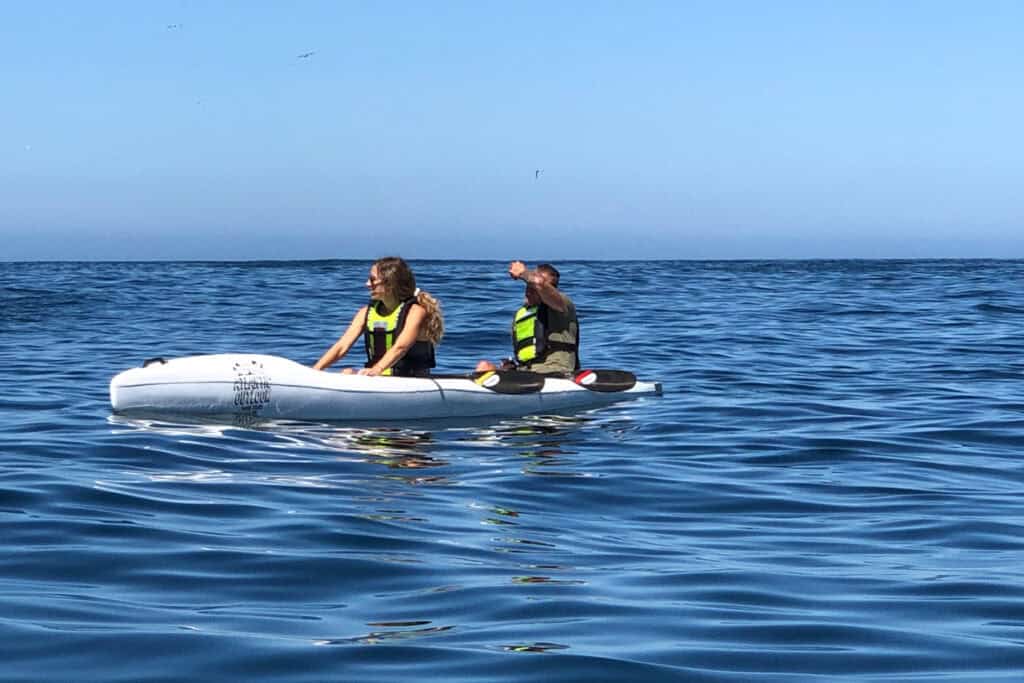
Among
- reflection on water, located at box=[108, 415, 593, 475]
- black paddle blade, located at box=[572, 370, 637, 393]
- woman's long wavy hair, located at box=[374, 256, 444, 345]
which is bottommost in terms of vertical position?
reflection on water, located at box=[108, 415, 593, 475]

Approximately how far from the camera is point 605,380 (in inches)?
571

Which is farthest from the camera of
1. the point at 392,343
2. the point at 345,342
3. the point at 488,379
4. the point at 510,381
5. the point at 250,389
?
the point at 510,381

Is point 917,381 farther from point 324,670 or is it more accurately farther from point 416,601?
point 324,670

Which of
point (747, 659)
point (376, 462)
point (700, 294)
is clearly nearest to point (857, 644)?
point (747, 659)

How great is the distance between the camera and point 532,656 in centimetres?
474

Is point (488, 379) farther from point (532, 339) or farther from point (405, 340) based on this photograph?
point (532, 339)

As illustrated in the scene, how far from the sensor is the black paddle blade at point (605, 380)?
47.0ft

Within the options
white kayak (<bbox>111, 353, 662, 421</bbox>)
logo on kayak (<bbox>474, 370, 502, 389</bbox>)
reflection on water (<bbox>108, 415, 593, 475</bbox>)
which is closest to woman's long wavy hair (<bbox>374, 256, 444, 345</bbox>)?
white kayak (<bbox>111, 353, 662, 421</bbox>)

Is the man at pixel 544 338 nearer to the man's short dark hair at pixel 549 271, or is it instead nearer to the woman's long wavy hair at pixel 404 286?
the man's short dark hair at pixel 549 271

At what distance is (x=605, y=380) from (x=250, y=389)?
4.09 meters

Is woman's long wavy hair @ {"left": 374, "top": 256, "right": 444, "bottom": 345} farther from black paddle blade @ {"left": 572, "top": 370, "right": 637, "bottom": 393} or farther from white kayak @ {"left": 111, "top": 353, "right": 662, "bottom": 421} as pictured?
black paddle blade @ {"left": 572, "top": 370, "right": 637, "bottom": 393}

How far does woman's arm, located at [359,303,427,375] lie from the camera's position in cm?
1257

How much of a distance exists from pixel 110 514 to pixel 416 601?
8.61 feet

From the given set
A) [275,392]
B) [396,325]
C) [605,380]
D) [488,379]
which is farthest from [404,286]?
[605,380]
